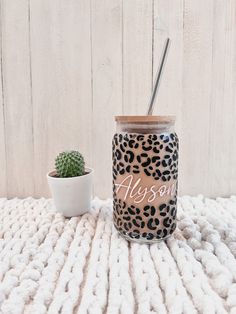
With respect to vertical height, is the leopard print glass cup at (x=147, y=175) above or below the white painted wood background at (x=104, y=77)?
below

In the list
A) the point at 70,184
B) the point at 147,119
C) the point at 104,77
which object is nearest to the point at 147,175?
the point at 147,119

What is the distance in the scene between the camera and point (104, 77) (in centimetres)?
74

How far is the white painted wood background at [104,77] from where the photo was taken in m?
0.72

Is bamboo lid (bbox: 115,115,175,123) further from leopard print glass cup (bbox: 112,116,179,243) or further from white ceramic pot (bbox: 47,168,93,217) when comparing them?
white ceramic pot (bbox: 47,168,93,217)

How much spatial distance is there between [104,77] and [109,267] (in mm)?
518

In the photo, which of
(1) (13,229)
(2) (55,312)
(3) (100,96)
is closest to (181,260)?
(2) (55,312)

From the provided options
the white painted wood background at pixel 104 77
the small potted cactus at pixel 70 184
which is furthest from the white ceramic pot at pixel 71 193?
the white painted wood background at pixel 104 77

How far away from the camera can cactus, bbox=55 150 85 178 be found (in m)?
0.61

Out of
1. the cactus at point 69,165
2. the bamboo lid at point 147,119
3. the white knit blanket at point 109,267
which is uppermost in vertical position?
the bamboo lid at point 147,119

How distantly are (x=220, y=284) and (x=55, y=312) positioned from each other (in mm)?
229

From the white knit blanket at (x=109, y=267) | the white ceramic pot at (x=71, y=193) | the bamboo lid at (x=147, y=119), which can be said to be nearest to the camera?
the white knit blanket at (x=109, y=267)

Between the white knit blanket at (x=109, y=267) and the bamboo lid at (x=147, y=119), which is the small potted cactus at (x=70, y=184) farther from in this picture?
the bamboo lid at (x=147, y=119)

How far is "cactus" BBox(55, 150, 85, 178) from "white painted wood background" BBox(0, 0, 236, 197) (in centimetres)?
14

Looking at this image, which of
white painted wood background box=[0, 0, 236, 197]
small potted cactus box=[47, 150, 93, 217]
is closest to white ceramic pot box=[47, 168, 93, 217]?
small potted cactus box=[47, 150, 93, 217]
